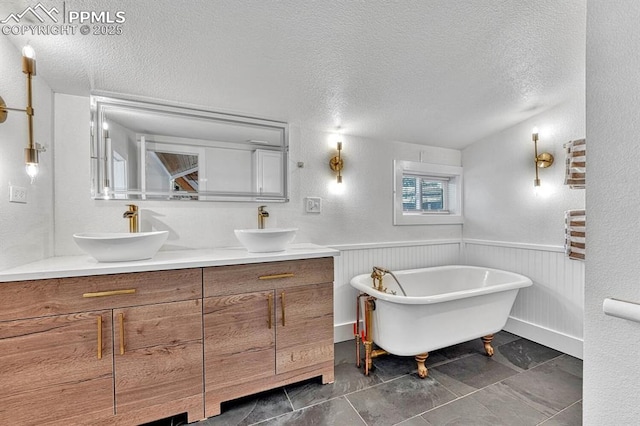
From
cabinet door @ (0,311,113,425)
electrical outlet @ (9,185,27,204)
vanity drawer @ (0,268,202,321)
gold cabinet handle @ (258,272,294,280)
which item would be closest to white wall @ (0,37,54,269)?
electrical outlet @ (9,185,27,204)

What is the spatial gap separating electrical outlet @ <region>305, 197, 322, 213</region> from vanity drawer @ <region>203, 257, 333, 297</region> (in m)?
0.65

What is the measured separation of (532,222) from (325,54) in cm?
239

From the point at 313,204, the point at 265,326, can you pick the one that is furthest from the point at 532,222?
the point at 265,326

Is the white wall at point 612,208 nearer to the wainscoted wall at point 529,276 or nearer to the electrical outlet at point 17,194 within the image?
the wainscoted wall at point 529,276

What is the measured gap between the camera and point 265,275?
1.70 metres

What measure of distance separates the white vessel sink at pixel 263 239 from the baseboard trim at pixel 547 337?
8.02 ft

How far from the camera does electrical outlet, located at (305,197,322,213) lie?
2412 mm

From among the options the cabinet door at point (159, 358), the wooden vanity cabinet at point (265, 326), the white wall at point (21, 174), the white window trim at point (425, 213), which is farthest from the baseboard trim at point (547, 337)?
the white wall at point (21, 174)

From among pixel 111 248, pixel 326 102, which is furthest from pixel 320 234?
pixel 111 248

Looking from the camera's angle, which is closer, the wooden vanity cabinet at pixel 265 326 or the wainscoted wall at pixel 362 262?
the wooden vanity cabinet at pixel 265 326

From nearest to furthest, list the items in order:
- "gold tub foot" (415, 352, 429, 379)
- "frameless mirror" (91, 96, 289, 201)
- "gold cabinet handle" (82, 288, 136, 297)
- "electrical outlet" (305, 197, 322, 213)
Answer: "gold cabinet handle" (82, 288, 136, 297)
"frameless mirror" (91, 96, 289, 201)
"gold tub foot" (415, 352, 429, 379)
"electrical outlet" (305, 197, 322, 213)

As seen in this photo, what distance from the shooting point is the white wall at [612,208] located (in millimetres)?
720

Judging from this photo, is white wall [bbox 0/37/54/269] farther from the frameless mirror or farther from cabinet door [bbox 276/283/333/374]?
cabinet door [bbox 276/283/333/374]

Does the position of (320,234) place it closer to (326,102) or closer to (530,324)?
(326,102)
